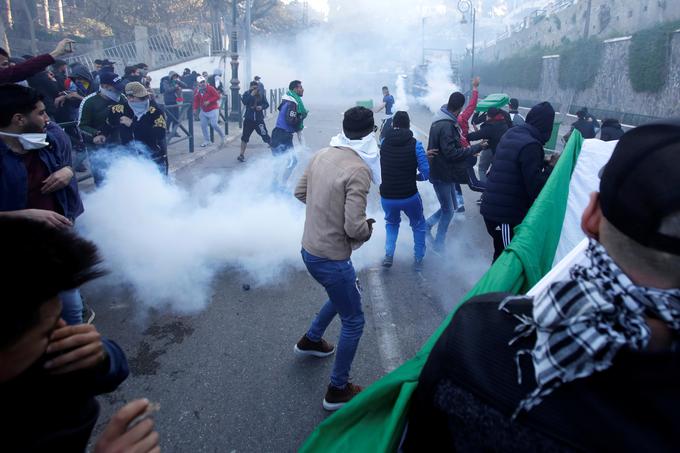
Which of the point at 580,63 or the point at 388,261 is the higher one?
the point at 580,63

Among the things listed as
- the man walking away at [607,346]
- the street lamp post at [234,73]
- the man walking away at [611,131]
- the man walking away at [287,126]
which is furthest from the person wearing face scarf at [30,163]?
the street lamp post at [234,73]

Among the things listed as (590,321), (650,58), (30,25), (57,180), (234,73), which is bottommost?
(57,180)

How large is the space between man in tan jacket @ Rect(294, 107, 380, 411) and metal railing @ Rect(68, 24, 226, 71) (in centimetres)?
2141

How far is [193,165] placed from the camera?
35.4ft

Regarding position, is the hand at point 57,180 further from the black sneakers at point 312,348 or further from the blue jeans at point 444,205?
the blue jeans at point 444,205

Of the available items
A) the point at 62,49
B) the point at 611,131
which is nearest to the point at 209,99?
the point at 62,49

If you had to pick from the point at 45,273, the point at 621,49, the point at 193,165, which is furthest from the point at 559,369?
the point at 621,49

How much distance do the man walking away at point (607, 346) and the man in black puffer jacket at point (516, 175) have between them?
3033 mm

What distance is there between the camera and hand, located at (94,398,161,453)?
105 cm

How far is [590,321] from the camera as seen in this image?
0.81m

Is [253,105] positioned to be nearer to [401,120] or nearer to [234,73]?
[401,120]

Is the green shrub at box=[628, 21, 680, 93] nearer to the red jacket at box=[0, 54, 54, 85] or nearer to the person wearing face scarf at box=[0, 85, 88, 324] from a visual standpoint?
the red jacket at box=[0, 54, 54, 85]

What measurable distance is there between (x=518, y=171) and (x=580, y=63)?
930 inches

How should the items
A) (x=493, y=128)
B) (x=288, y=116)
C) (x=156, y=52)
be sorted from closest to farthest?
(x=493, y=128) < (x=288, y=116) < (x=156, y=52)
